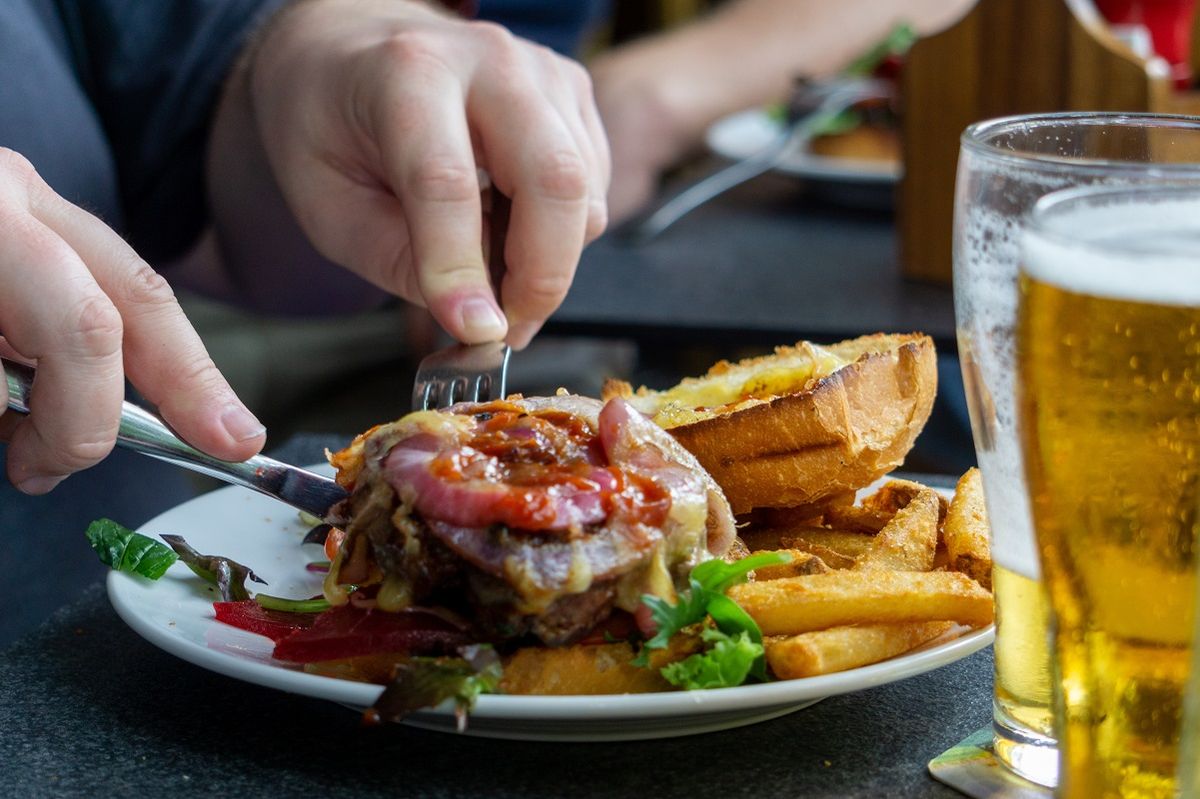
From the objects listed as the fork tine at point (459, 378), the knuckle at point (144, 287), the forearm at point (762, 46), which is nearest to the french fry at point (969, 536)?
the fork tine at point (459, 378)

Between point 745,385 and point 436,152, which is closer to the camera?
point 745,385

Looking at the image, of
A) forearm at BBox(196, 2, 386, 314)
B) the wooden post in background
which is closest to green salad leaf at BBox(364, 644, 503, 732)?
forearm at BBox(196, 2, 386, 314)

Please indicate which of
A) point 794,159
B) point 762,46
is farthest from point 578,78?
point 762,46

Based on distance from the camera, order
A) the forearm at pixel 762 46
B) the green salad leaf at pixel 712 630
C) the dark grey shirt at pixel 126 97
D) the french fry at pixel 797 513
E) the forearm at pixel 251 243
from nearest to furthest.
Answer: the green salad leaf at pixel 712 630 < the french fry at pixel 797 513 < the dark grey shirt at pixel 126 97 < the forearm at pixel 251 243 < the forearm at pixel 762 46

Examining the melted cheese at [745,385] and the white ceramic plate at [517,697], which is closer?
the white ceramic plate at [517,697]

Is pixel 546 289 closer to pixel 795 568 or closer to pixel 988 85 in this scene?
pixel 795 568

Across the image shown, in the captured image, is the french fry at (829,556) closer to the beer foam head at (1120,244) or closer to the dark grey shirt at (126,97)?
the beer foam head at (1120,244)

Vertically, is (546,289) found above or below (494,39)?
below
